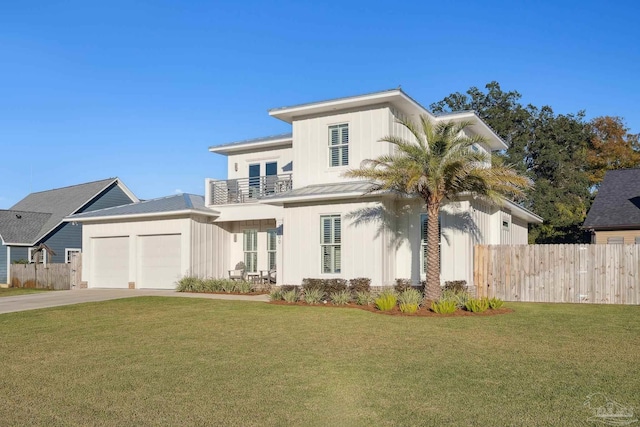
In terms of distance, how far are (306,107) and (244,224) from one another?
7.74 m

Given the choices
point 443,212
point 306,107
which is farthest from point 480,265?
point 306,107

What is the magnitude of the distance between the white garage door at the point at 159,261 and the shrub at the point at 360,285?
919cm

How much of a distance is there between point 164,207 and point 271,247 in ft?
16.3

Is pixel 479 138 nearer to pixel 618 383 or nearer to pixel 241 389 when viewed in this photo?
pixel 618 383

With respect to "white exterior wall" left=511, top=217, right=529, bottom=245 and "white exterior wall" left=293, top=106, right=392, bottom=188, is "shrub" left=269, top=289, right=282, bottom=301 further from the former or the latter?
"white exterior wall" left=511, top=217, right=529, bottom=245

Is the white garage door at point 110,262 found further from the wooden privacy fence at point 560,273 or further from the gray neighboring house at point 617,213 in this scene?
the gray neighboring house at point 617,213

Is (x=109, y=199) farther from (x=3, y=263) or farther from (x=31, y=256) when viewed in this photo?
(x=3, y=263)

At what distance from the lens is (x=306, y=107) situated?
2056cm

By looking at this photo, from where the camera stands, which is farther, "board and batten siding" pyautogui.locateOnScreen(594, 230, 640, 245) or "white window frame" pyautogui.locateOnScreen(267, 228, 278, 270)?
"board and batten siding" pyautogui.locateOnScreen(594, 230, 640, 245)

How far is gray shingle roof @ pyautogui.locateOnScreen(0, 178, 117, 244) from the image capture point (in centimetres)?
3538

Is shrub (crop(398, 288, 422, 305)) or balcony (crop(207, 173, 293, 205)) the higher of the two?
balcony (crop(207, 173, 293, 205))

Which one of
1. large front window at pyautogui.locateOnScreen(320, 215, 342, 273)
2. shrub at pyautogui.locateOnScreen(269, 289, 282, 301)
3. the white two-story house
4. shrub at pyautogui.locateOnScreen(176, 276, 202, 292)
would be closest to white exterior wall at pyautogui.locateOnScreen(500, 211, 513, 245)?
the white two-story house

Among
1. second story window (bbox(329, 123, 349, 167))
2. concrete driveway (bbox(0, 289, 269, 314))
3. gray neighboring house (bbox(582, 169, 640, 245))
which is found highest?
second story window (bbox(329, 123, 349, 167))

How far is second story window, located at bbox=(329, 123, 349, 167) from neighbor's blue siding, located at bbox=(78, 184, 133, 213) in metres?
22.3
